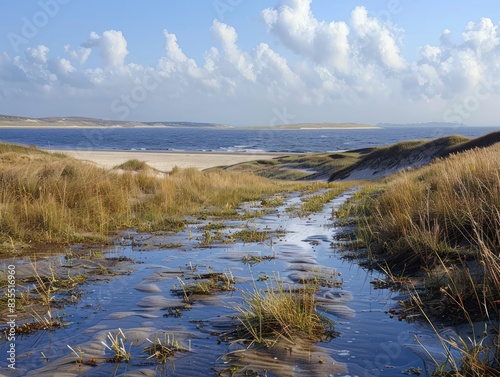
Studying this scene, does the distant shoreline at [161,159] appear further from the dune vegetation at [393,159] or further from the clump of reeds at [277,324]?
the clump of reeds at [277,324]

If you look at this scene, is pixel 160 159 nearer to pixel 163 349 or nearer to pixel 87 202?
pixel 87 202

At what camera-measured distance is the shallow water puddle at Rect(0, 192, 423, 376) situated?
4.21 meters

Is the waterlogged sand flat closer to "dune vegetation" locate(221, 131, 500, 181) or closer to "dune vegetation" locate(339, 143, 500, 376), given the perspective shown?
"dune vegetation" locate(221, 131, 500, 181)

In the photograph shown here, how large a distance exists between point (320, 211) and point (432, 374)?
11.4 metres

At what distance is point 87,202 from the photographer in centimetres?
1174

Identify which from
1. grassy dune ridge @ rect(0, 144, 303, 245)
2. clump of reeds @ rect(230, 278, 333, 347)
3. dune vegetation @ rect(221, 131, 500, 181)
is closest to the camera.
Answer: clump of reeds @ rect(230, 278, 333, 347)

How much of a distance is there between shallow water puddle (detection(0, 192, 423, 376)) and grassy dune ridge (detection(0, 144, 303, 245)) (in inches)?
65.0

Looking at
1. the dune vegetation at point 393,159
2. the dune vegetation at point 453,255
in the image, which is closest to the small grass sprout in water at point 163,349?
the dune vegetation at point 453,255

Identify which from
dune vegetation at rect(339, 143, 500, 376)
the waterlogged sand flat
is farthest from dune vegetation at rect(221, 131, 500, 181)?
dune vegetation at rect(339, 143, 500, 376)

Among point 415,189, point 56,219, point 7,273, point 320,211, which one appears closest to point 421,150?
point 320,211

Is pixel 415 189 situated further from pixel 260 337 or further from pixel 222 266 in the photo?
pixel 260 337

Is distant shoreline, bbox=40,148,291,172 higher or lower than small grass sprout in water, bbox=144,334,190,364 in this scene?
lower

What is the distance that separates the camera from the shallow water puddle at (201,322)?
421 centimetres

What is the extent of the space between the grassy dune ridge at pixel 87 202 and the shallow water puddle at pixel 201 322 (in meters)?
1.65
